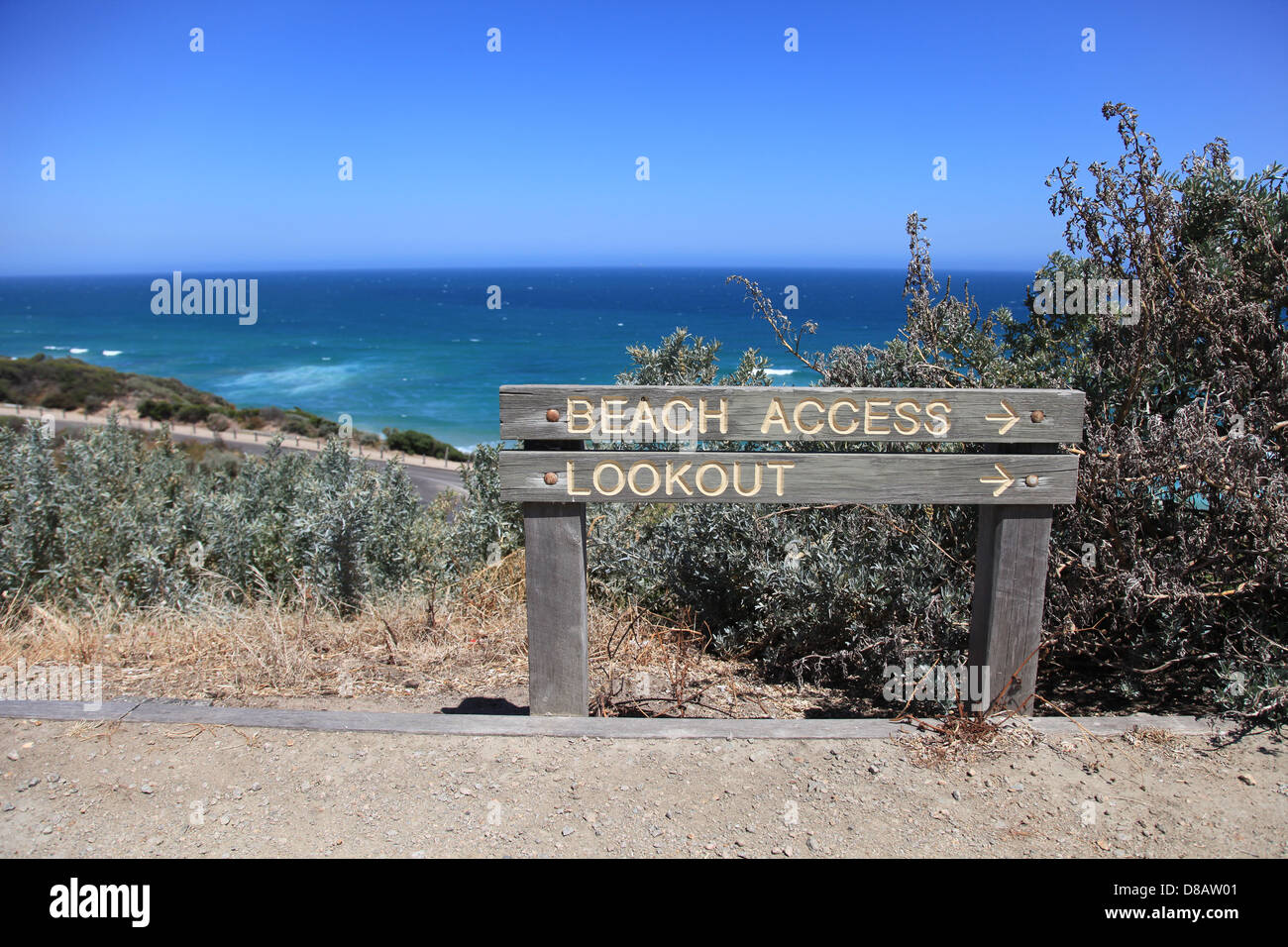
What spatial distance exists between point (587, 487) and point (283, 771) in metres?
1.50

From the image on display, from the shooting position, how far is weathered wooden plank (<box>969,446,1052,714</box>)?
3.16m

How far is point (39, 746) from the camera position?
3.11 meters

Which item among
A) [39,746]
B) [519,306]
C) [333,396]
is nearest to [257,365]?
[333,396]

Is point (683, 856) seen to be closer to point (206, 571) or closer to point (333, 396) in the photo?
point (206, 571)

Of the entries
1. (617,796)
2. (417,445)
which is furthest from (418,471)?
(617,796)

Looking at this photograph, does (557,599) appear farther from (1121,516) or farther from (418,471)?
(418,471)

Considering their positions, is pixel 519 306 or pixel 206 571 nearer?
pixel 206 571

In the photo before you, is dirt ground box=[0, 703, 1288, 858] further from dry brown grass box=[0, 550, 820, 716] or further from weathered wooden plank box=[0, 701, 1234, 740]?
dry brown grass box=[0, 550, 820, 716]

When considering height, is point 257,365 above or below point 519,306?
below

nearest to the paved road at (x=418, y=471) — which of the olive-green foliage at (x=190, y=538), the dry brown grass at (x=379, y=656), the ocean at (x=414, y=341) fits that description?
the ocean at (x=414, y=341)

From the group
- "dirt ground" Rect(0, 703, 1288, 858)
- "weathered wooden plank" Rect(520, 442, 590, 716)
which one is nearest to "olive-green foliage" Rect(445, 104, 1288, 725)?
"dirt ground" Rect(0, 703, 1288, 858)

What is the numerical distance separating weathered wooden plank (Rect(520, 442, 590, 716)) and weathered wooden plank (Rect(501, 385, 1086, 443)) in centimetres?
17
